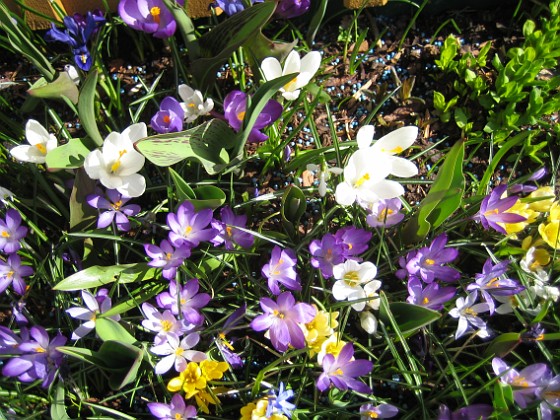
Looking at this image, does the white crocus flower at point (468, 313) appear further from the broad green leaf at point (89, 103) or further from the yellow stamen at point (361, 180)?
the broad green leaf at point (89, 103)

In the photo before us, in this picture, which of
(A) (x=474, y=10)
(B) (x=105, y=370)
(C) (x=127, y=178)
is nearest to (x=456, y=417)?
(B) (x=105, y=370)

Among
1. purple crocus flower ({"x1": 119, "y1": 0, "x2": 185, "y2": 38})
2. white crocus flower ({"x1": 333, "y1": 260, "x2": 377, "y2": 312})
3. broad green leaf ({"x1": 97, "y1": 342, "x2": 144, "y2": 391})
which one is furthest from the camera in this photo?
purple crocus flower ({"x1": 119, "y1": 0, "x2": 185, "y2": 38})

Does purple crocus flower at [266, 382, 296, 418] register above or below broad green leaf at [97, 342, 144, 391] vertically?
below

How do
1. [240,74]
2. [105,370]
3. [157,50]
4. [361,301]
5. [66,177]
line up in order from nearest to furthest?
[361,301]
[105,370]
[66,177]
[240,74]
[157,50]

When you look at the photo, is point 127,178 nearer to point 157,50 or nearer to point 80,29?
point 80,29

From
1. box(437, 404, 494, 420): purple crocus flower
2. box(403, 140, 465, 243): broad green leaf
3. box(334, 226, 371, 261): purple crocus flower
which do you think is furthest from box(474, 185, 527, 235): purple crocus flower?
box(437, 404, 494, 420): purple crocus flower

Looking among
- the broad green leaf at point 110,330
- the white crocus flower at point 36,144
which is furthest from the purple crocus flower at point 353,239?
the white crocus flower at point 36,144

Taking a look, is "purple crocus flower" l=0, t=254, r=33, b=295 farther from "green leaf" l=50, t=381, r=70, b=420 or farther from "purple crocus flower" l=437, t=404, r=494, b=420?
"purple crocus flower" l=437, t=404, r=494, b=420
